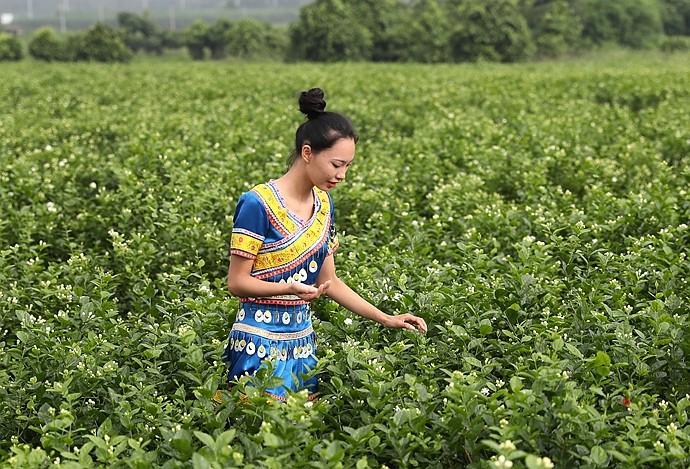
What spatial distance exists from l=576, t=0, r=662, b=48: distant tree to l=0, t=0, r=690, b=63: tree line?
0.05 metres

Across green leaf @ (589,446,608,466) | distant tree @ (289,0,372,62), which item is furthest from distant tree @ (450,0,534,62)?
green leaf @ (589,446,608,466)

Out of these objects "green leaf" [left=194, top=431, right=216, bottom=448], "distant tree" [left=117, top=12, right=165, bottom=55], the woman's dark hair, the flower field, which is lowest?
"distant tree" [left=117, top=12, right=165, bottom=55]

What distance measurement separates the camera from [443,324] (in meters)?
4.48

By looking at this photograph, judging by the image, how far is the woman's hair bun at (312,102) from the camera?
3.55m

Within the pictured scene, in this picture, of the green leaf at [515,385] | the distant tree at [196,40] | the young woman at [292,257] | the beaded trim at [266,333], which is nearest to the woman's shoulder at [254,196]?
the young woman at [292,257]

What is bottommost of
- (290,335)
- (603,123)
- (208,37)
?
(208,37)

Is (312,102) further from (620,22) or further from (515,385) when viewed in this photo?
(620,22)

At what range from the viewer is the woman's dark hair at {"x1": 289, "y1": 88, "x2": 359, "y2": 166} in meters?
3.51

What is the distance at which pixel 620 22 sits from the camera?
44.6 m

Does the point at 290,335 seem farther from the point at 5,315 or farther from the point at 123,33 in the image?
the point at 123,33

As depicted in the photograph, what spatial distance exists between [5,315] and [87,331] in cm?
84

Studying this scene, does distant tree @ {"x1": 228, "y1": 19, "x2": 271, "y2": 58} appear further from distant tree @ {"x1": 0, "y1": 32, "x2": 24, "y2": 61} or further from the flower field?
the flower field

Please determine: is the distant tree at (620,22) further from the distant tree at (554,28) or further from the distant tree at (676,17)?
the distant tree at (676,17)

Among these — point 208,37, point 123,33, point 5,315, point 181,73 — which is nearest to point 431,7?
point 208,37
